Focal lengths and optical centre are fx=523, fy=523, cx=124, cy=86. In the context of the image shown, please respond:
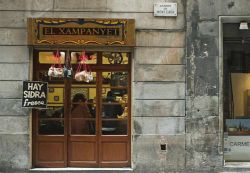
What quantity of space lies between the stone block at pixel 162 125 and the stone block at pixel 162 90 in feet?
1.57

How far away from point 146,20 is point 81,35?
4.93 ft

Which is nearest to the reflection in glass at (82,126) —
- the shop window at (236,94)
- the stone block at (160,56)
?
the stone block at (160,56)

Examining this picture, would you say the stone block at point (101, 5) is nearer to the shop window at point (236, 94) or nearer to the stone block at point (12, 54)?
the stone block at point (12, 54)

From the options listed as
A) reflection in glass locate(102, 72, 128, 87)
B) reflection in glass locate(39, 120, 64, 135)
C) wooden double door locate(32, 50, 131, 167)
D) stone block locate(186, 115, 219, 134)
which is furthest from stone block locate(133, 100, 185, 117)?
reflection in glass locate(39, 120, 64, 135)

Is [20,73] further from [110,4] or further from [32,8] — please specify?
[110,4]

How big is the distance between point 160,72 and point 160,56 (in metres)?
0.36

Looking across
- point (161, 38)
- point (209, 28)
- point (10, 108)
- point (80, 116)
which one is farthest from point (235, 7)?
point (10, 108)

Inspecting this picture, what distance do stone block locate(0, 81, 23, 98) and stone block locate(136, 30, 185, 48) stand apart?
285 cm

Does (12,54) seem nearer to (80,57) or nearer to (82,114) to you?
(80,57)

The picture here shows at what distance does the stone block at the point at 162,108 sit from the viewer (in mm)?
11797

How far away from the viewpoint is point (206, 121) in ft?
38.8

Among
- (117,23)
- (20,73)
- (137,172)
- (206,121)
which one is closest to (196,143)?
(206,121)

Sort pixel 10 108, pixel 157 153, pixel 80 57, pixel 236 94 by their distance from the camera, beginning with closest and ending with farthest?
1. pixel 10 108
2. pixel 157 153
3. pixel 80 57
4. pixel 236 94

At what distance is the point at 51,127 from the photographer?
1201 centimetres
